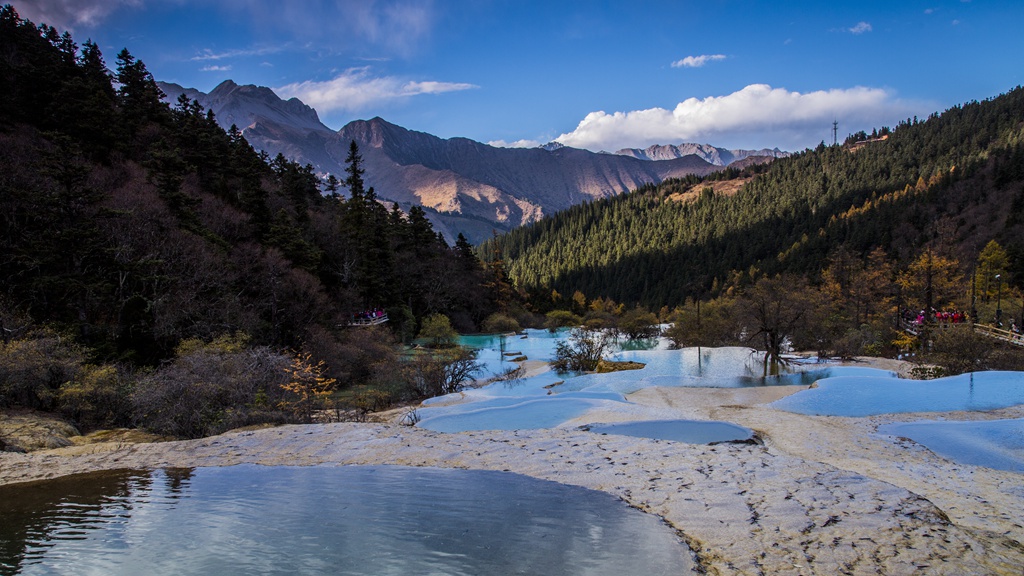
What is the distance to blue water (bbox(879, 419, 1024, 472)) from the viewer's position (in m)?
9.16

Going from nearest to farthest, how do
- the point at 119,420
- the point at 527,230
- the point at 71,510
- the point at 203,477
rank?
1. the point at 71,510
2. the point at 203,477
3. the point at 119,420
4. the point at 527,230

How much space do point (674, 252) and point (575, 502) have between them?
11045 cm

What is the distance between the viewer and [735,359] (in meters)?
29.1

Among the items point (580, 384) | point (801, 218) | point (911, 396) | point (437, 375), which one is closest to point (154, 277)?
point (437, 375)

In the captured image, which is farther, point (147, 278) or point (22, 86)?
point (22, 86)

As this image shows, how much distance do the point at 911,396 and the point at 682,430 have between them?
10134mm

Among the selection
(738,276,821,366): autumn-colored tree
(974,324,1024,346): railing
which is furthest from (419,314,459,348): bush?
(974,324,1024,346): railing

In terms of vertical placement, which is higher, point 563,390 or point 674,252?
point 674,252

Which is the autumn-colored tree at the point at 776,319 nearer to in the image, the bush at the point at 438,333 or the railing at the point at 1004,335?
the railing at the point at 1004,335

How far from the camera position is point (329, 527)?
609cm

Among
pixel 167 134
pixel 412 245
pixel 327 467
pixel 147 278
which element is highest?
pixel 167 134

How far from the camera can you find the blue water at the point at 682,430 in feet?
33.8

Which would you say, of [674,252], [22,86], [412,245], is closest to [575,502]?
[22,86]

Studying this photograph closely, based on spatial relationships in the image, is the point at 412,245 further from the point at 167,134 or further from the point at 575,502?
the point at 575,502
